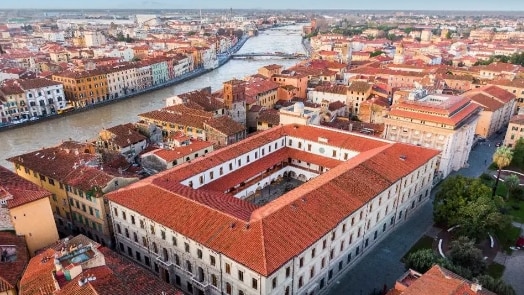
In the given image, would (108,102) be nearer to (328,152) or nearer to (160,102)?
(160,102)

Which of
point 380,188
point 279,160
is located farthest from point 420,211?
point 279,160

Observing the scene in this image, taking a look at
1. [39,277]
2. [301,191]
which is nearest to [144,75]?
[301,191]

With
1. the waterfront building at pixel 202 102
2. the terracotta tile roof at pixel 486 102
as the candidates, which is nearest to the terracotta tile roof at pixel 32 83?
the waterfront building at pixel 202 102

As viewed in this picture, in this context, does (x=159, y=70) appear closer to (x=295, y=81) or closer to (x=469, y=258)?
(x=295, y=81)

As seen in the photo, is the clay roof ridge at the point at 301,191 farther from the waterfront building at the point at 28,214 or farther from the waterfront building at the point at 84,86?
the waterfront building at the point at 84,86

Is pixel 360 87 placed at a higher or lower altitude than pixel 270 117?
higher

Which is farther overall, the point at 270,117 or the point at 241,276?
the point at 270,117

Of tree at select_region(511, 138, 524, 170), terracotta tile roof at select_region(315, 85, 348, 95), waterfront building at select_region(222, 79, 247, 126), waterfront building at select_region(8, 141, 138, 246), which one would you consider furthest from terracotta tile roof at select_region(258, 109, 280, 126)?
tree at select_region(511, 138, 524, 170)
